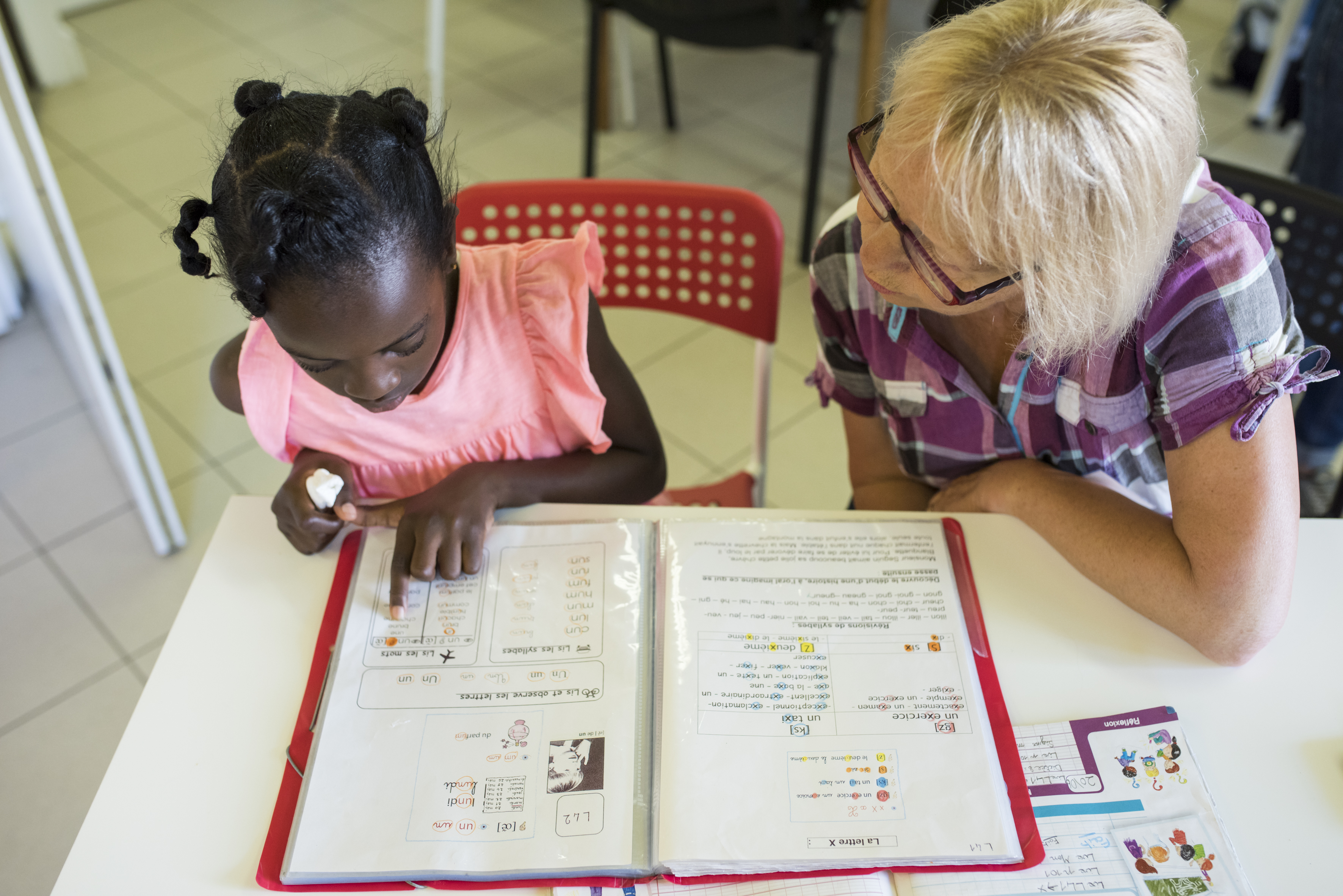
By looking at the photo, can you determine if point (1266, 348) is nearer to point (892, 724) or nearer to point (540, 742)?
point (892, 724)

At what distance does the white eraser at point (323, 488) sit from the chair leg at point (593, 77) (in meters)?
1.86

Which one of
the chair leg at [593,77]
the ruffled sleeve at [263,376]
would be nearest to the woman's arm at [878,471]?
the ruffled sleeve at [263,376]

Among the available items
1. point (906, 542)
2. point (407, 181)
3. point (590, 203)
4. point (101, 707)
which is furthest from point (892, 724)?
point (101, 707)

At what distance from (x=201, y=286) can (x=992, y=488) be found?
215 cm

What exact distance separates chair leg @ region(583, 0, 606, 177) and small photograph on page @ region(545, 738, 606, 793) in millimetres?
2084

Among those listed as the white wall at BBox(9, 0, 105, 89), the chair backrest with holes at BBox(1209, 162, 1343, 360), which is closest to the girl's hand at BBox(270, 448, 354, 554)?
the chair backrest with holes at BBox(1209, 162, 1343, 360)

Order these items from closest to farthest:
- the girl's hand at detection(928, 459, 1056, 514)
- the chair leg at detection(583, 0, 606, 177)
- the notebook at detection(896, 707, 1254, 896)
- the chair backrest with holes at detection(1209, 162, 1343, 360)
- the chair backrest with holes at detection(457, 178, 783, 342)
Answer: the notebook at detection(896, 707, 1254, 896) < the girl's hand at detection(928, 459, 1056, 514) < the chair backrest with holes at detection(1209, 162, 1343, 360) < the chair backrest with holes at detection(457, 178, 783, 342) < the chair leg at detection(583, 0, 606, 177)

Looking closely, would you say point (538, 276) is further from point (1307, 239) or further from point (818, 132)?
point (818, 132)

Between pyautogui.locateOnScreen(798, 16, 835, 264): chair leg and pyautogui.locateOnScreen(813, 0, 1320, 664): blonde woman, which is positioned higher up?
pyautogui.locateOnScreen(813, 0, 1320, 664): blonde woman

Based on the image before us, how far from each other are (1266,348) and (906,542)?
339 mm

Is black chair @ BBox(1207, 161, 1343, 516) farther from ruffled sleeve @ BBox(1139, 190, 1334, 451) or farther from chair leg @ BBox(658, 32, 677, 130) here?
chair leg @ BBox(658, 32, 677, 130)

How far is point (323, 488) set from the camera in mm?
860

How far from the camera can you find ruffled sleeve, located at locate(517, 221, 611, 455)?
3.25 feet

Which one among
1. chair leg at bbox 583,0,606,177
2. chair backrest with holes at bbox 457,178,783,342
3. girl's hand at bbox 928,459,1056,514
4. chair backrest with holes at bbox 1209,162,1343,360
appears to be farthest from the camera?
chair leg at bbox 583,0,606,177
